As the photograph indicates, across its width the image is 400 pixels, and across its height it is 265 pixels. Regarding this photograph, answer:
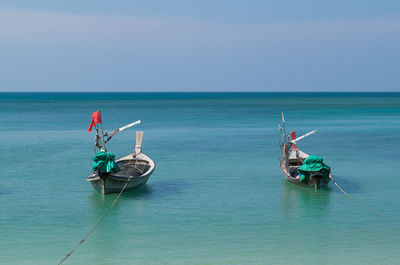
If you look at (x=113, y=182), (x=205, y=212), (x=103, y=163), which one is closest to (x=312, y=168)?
(x=205, y=212)

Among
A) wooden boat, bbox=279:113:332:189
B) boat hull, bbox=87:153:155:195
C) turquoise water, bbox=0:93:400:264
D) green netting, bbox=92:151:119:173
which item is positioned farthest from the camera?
wooden boat, bbox=279:113:332:189

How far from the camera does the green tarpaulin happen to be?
76.1ft

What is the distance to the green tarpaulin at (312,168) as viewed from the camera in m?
23.2

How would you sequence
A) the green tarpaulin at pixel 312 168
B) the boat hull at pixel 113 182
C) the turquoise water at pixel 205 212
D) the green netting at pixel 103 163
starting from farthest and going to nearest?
the green tarpaulin at pixel 312 168
the boat hull at pixel 113 182
the green netting at pixel 103 163
the turquoise water at pixel 205 212

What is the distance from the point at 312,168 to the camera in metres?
23.4

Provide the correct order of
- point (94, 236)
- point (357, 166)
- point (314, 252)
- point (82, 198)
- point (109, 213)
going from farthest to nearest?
point (357, 166), point (82, 198), point (109, 213), point (94, 236), point (314, 252)

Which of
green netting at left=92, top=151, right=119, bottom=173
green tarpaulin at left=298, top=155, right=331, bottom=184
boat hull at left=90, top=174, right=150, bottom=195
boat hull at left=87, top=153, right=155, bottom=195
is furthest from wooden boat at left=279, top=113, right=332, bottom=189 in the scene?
green netting at left=92, top=151, right=119, bottom=173

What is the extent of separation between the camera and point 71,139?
153ft

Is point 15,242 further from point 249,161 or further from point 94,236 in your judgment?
point 249,161

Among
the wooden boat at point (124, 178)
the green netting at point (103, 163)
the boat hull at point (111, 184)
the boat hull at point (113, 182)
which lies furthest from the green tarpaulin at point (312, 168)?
the green netting at point (103, 163)

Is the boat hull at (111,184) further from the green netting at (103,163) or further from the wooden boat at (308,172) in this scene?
the wooden boat at (308,172)

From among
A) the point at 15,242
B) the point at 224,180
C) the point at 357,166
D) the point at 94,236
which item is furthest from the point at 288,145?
the point at 15,242

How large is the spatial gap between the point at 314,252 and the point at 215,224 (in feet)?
13.3

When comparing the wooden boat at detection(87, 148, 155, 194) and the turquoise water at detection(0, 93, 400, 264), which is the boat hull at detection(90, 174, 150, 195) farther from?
the turquoise water at detection(0, 93, 400, 264)
